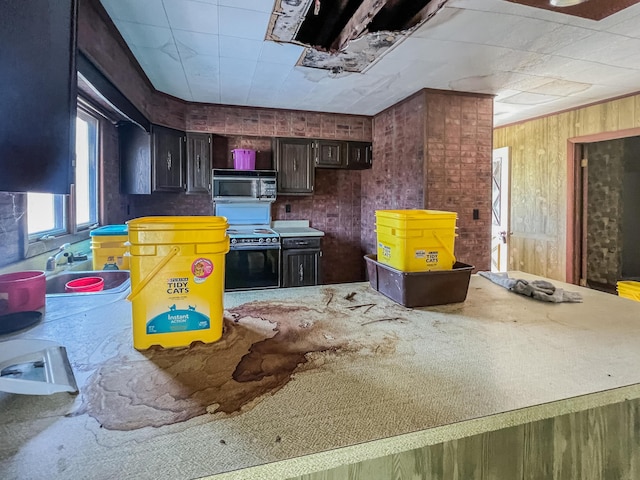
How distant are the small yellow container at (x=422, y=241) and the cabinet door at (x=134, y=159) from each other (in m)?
3.27

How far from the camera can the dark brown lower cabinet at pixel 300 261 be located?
13.8 feet

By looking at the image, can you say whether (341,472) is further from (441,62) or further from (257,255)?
(257,255)

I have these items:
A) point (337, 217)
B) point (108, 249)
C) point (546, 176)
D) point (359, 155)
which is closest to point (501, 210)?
point (546, 176)

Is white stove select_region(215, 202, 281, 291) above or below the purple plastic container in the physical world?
below

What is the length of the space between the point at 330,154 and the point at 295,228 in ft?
3.61

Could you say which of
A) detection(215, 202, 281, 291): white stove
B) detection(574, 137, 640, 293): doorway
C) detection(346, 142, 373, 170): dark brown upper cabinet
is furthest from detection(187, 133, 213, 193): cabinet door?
detection(574, 137, 640, 293): doorway

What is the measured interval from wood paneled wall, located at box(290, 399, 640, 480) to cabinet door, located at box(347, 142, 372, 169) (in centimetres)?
398

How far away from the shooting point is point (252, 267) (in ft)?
13.3

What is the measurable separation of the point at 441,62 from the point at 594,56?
3.97ft

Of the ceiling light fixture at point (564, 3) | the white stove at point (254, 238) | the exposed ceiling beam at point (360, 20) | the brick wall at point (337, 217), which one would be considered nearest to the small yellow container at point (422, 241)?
the exposed ceiling beam at point (360, 20)

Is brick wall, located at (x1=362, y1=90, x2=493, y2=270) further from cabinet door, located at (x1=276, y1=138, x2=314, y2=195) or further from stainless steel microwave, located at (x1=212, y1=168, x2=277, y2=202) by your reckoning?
stainless steel microwave, located at (x1=212, y1=168, x2=277, y2=202)

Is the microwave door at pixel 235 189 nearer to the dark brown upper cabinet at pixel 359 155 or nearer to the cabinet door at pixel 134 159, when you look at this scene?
the cabinet door at pixel 134 159

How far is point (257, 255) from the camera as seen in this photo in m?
4.06

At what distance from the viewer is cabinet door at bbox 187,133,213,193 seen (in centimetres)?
421
